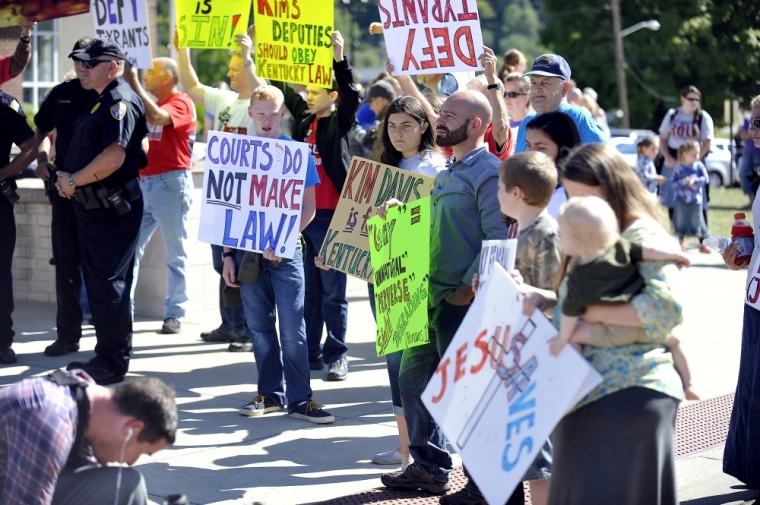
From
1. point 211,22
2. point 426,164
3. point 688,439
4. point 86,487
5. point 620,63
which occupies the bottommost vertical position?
point 688,439

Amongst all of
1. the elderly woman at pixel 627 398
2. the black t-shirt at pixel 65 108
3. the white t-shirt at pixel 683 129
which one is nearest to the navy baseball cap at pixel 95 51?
the black t-shirt at pixel 65 108

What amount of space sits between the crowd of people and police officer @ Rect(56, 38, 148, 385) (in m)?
0.01

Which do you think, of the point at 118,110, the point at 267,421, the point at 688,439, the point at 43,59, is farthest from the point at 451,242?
the point at 43,59

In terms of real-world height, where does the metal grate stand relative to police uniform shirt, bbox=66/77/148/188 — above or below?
below

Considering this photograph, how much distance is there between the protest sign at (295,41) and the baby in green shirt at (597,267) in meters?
3.95

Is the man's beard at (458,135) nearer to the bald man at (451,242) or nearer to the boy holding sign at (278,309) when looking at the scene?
the bald man at (451,242)

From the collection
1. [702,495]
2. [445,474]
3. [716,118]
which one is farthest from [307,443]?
[716,118]

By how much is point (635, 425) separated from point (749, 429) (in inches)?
74.1

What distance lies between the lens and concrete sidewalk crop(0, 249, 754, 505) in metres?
5.20

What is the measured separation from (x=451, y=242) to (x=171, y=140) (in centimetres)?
431

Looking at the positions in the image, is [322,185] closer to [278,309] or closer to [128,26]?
[278,309]

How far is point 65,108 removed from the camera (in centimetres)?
704

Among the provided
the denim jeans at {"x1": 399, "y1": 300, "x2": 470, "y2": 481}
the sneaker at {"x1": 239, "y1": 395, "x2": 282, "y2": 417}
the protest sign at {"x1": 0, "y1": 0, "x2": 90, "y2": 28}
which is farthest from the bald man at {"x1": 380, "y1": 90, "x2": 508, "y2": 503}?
the protest sign at {"x1": 0, "y1": 0, "x2": 90, "y2": 28}

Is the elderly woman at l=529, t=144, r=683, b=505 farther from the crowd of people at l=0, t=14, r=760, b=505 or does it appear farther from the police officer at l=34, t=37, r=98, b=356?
the police officer at l=34, t=37, r=98, b=356
